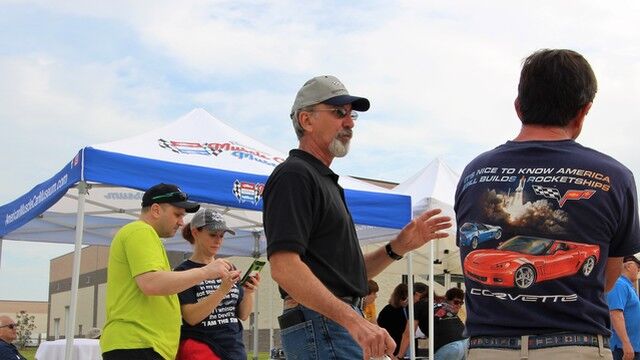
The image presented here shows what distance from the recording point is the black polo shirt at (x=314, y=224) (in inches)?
109

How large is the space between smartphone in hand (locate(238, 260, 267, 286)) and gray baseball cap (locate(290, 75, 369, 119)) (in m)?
2.01

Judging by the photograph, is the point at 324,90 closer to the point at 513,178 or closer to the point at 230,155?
the point at 513,178

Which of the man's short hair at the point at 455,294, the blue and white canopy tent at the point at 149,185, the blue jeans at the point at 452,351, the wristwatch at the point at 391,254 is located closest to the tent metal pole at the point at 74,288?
the blue and white canopy tent at the point at 149,185

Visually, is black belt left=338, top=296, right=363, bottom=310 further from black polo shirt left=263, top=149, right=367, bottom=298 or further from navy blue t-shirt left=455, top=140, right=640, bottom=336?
navy blue t-shirt left=455, top=140, right=640, bottom=336

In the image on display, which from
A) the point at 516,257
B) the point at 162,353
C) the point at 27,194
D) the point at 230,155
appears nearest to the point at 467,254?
the point at 516,257

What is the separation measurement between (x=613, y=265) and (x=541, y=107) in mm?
508

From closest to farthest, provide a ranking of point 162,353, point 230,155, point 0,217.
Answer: point 162,353
point 230,155
point 0,217

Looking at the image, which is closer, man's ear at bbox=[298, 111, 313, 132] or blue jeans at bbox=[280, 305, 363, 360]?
blue jeans at bbox=[280, 305, 363, 360]

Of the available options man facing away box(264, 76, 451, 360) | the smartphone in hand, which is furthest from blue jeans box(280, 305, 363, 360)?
the smartphone in hand

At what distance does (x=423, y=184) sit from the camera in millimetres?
10227

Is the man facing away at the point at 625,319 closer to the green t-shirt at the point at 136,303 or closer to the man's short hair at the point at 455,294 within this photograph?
the man's short hair at the point at 455,294

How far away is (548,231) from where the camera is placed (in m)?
2.32

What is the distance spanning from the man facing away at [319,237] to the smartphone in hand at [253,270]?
6.26 ft

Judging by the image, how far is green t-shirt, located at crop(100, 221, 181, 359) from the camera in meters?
4.25
